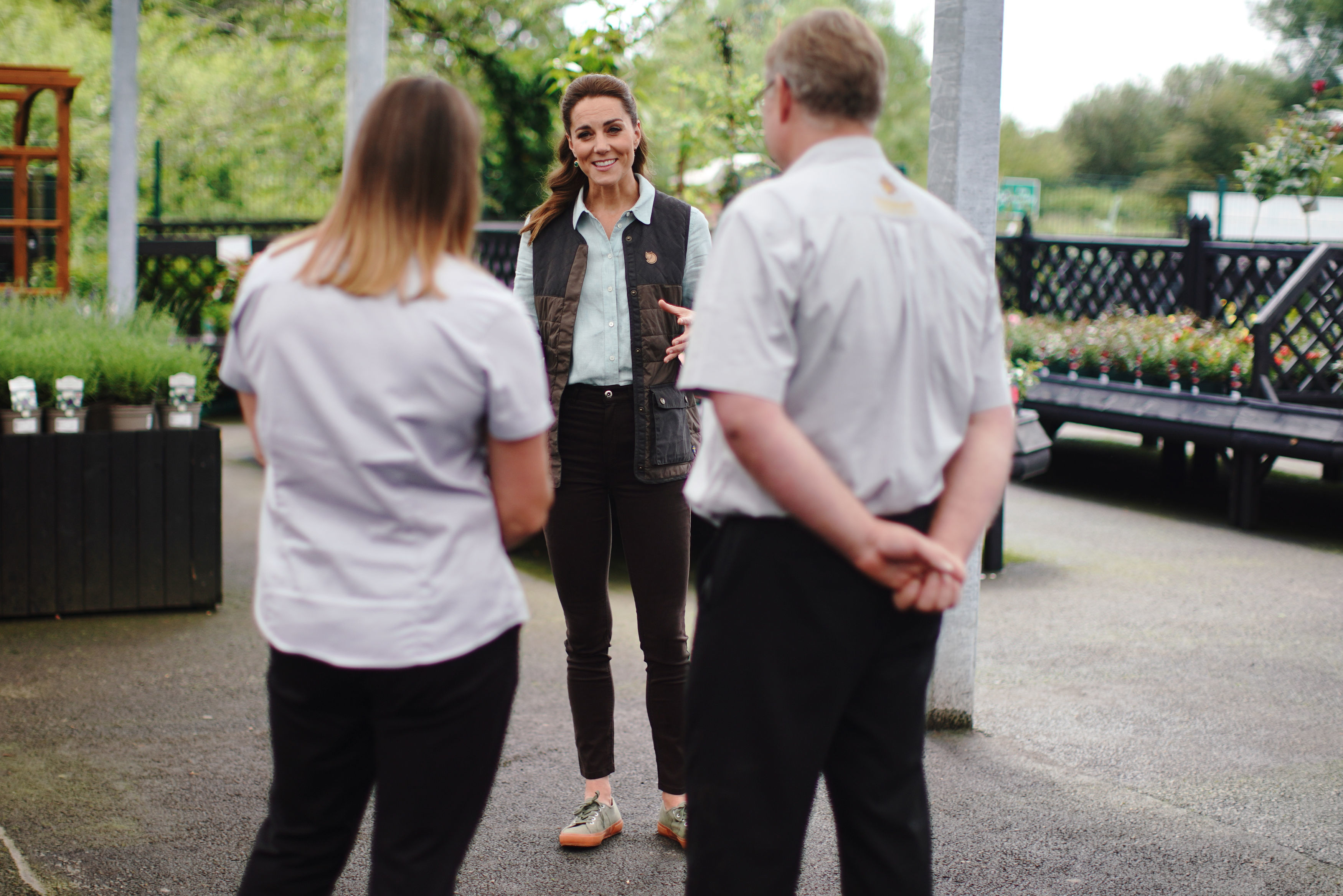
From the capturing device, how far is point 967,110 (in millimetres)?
3613

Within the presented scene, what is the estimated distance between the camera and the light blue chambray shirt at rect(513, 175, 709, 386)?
293 centimetres

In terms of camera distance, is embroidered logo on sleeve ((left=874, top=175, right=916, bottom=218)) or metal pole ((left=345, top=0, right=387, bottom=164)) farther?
metal pole ((left=345, top=0, right=387, bottom=164))

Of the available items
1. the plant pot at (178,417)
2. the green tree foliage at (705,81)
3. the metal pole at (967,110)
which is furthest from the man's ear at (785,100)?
the plant pot at (178,417)

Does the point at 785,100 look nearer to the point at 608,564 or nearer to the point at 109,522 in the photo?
the point at 608,564

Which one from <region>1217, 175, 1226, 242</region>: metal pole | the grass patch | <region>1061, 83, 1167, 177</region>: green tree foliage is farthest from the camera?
<region>1061, 83, 1167, 177</region>: green tree foliage

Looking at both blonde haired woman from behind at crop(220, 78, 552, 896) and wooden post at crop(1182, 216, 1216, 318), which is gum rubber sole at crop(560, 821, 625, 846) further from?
wooden post at crop(1182, 216, 1216, 318)

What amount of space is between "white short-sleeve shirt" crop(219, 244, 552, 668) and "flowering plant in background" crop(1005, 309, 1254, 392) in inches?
271

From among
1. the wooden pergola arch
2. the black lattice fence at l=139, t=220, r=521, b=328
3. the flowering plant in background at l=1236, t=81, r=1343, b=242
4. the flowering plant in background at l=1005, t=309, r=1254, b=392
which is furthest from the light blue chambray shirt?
the flowering plant in background at l=1236, t=81, r=1343, b=242

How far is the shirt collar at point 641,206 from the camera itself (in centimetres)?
299

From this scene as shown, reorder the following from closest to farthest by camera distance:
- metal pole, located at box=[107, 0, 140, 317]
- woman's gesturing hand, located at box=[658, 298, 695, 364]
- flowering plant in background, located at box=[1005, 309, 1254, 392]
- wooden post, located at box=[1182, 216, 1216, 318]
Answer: woman's gesturing hand, located at box=[658, 298, 695, 364] < metal pole, located at box=[107, 0, 140, 317] < flowering plant in background, located at box=[1005, 309, 1254, 392] < wooden post, located at box=[1182, 216, 1216, 318]

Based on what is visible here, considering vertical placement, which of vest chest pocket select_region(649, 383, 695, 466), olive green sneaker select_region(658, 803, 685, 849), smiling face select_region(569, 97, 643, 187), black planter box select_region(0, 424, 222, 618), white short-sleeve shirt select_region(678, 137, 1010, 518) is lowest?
olive green sneaker select_region(658, 803, 685, 849)

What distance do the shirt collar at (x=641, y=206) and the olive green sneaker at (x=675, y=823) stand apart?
1484 millimetres

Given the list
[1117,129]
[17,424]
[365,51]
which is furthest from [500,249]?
[1117,129]

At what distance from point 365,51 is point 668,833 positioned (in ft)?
11.5
